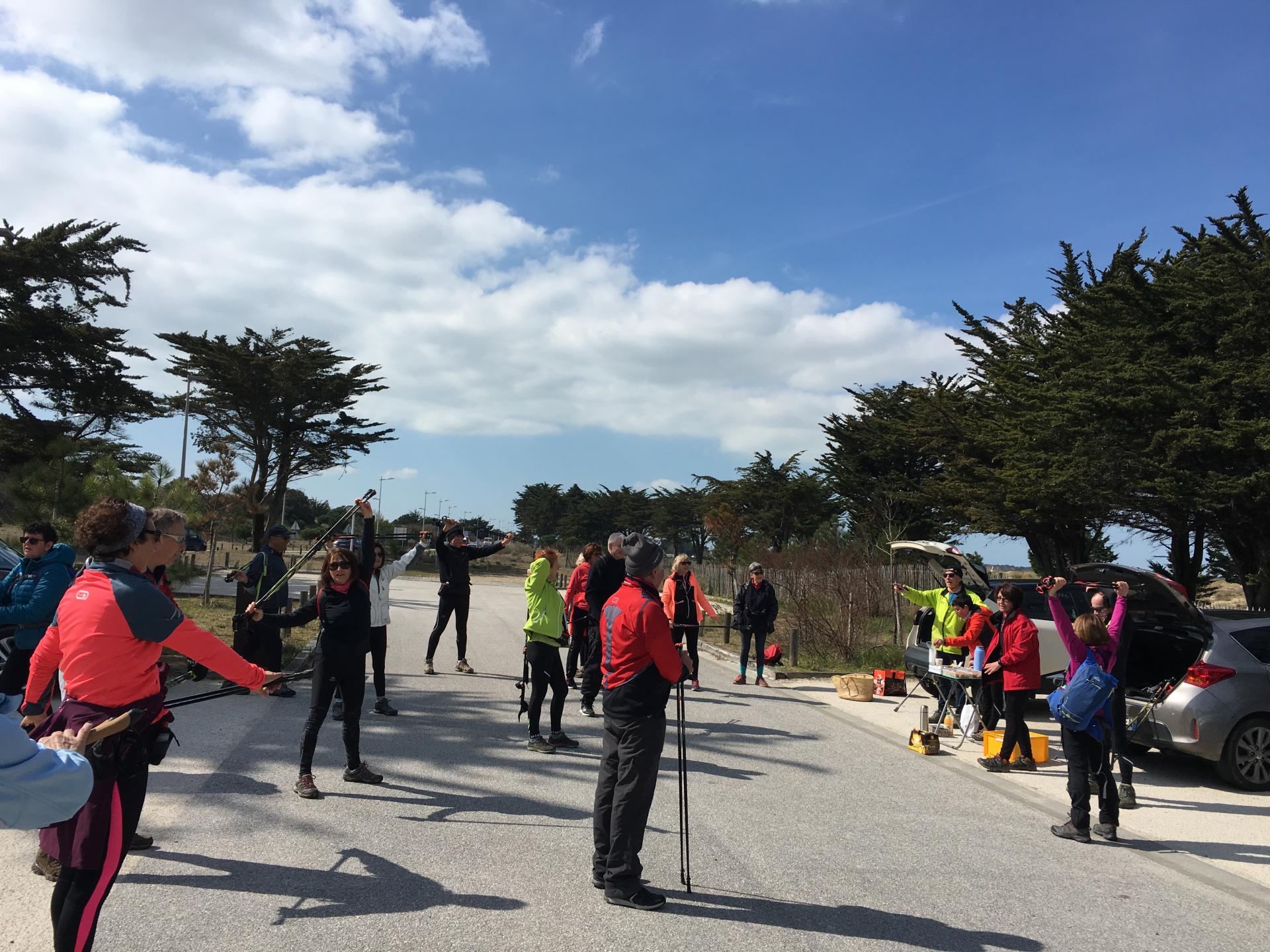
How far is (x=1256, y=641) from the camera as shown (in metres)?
8.01

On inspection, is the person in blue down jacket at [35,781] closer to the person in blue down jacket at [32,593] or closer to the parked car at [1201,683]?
the person in blue down jacket at [32,593]

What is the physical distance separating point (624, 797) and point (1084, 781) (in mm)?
3515

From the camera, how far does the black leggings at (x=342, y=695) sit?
6211 millimetres

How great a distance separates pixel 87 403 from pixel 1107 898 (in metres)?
22.8

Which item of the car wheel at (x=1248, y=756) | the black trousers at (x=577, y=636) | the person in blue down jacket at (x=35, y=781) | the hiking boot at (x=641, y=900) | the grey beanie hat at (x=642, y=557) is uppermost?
the grey beanie hat at (x=642, y=557)

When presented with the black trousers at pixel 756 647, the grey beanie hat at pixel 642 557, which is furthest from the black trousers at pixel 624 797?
the black trousers at pixel 756 647

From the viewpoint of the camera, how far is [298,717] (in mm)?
8828

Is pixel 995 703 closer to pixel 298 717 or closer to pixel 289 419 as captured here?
pixel 298 717

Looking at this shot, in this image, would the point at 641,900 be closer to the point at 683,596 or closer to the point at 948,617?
the point at 948,617

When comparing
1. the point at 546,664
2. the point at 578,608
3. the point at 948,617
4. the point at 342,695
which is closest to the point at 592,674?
the point at 578,608

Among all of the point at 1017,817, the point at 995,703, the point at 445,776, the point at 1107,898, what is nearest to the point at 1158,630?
the point at 995,703

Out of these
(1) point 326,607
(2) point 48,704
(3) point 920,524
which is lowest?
(2) point 48,704

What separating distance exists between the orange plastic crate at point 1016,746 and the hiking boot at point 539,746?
4.24m

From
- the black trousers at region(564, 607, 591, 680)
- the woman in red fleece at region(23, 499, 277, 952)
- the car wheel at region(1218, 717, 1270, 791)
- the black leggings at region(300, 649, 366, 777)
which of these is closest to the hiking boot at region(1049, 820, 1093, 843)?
the car wheel at region(1218, 717, 1270, 791)
